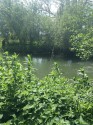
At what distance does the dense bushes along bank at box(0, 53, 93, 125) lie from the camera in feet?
8.46

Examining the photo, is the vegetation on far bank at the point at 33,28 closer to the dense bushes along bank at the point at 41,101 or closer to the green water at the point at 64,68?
the green water at the point at 64,68

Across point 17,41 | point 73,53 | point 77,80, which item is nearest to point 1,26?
point 17,41

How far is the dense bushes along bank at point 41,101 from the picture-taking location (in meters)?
2.58

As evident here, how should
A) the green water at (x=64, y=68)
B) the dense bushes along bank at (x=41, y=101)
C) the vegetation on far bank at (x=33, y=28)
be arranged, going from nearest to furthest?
the dense bushes along bank at (x=41, y=101) < the green water at (x=64, y=68) < the vegetation on far bank at (x=33, y=28)

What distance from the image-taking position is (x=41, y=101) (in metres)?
2.82

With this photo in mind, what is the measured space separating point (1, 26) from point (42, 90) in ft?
122

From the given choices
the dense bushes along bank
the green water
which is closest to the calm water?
the green water

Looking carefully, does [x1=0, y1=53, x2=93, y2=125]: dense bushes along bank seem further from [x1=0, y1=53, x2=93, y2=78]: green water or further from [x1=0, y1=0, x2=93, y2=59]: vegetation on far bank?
[x1=0, y1=0, x2=93, y2=59]: vegetation on far bank

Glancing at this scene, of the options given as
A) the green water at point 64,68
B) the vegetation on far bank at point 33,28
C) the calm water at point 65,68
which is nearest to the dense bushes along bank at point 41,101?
the green water at point 64,68

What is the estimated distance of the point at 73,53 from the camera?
3120 centimetres

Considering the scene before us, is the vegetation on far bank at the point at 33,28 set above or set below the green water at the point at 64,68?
above

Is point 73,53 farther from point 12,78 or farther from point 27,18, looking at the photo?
point 12,78

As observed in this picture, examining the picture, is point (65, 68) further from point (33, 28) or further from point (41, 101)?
point (41, 101)

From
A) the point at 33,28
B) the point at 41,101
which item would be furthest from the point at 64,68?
the point at 41,101
